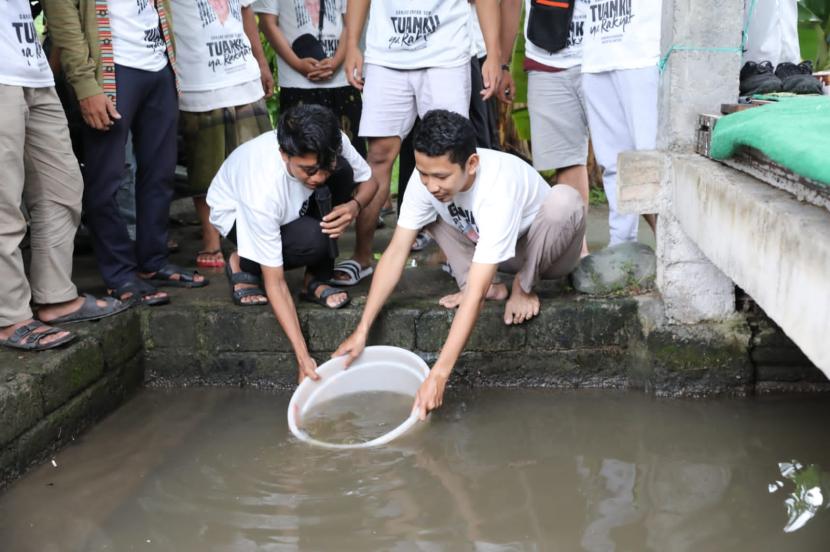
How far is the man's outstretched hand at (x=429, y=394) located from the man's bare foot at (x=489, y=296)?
2.23 ft

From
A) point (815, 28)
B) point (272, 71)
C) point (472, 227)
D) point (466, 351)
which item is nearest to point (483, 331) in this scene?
point (466, 351)

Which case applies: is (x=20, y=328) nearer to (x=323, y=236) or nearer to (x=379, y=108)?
(x=323, y=236)

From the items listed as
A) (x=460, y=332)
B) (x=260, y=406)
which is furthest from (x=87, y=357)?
(x=460, y=332)

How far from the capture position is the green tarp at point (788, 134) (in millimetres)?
2006

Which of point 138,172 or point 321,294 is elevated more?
point 138,172

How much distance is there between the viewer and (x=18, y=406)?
9.98ft

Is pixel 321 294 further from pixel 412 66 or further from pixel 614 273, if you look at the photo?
pixel 614 273

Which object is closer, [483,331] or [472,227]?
[472,227]

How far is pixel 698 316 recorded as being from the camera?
3.62 metres

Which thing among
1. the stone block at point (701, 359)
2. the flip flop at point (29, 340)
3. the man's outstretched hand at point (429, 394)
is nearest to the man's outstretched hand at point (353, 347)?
the man's outstretched hand at point (429, 394)

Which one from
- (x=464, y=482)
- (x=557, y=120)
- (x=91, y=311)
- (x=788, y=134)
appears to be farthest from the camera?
(x=557, y=120)

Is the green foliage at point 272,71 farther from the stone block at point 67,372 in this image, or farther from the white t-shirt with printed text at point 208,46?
the stone block at point 67,372

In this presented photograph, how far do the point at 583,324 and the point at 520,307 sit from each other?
11.7 inches

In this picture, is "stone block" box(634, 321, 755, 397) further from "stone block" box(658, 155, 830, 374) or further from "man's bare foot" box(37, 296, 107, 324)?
"man's bare foot" box(37, 296, 107, 324)
